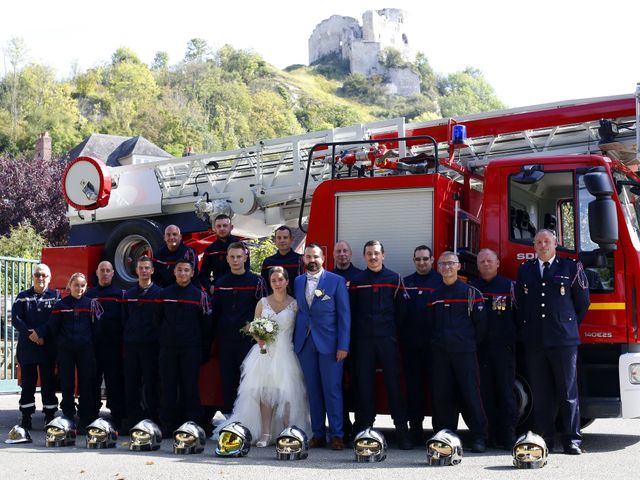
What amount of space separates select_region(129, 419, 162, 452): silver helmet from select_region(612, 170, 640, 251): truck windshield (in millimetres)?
4941

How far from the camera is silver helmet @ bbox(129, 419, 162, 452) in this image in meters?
9.29

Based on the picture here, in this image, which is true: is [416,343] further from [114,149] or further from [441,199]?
[114,149]

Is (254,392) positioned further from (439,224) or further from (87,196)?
(87,196)

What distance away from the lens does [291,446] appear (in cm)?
868

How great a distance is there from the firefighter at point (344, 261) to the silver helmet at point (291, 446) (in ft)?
6.11

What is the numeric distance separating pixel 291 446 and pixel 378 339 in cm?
140

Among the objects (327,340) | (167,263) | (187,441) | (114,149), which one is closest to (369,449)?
(327,340)

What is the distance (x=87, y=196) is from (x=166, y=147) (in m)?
80.0

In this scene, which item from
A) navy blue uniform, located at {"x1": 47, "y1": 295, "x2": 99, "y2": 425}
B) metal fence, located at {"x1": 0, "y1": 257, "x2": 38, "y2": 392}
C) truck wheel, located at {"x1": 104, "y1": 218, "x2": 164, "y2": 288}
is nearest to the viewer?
navy blue uniform, located at {"x1": 47, "y1": 295, "x2": 99, "y2": 425}

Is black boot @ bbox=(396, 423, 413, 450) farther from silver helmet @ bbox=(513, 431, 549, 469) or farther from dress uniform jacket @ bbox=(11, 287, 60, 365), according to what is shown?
dress uniform jacket @ bbox=(11, 287, 60, 365)

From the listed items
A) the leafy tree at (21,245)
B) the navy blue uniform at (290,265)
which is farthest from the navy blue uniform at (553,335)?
the leafy tree at (21,245)

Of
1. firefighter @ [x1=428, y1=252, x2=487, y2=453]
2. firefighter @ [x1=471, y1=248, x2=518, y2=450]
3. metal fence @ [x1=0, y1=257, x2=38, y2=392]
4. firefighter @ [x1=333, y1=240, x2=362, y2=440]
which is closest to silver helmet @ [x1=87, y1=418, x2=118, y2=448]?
firefighter @ [x1=333, y1=240, x2=362, y2=440]

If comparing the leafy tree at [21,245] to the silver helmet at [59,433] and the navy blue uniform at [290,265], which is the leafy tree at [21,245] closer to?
A: the navy blue uniform at [290,265]

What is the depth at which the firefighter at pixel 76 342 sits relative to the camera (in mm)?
10742
